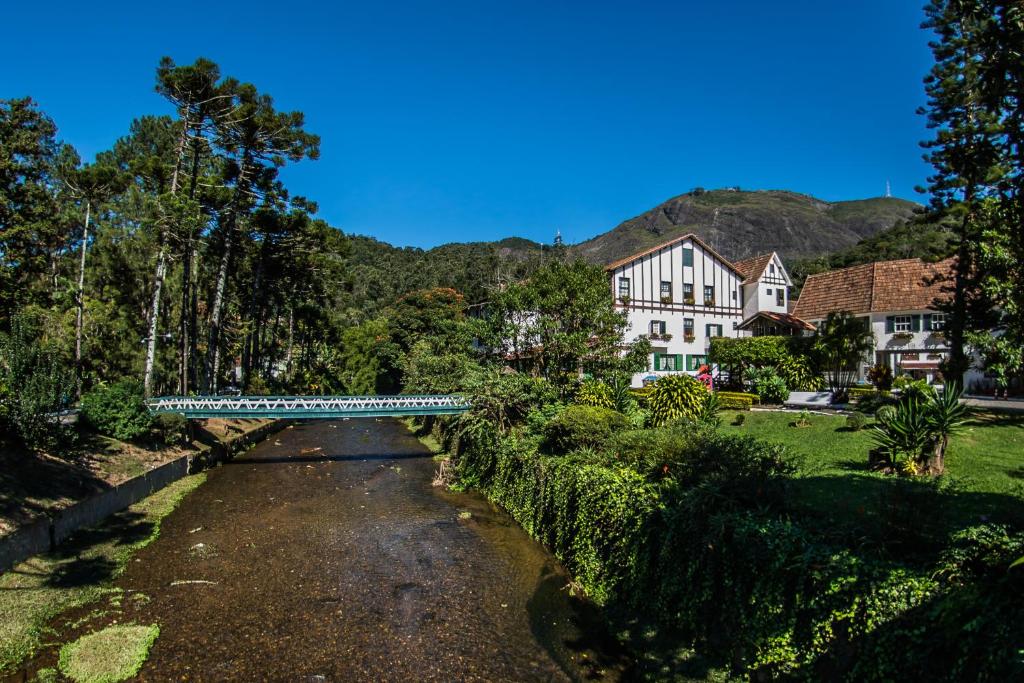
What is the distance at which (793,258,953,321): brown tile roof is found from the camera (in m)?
37.2

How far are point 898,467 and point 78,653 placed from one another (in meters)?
15.8

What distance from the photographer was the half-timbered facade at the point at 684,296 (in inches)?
1591

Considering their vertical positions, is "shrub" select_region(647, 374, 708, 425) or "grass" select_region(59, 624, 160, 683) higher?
"shrub" select_region(647, 374, 708, 425)

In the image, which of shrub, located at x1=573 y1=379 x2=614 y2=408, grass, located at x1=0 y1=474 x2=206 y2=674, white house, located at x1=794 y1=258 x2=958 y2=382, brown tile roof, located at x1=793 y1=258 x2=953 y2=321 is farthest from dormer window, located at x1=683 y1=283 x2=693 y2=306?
grass, located at x1=0 y1=474 x2=206 y2=674

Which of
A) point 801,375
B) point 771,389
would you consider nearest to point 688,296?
point 801,375

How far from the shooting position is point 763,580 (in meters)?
7.09

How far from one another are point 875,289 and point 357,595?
40.6 meters

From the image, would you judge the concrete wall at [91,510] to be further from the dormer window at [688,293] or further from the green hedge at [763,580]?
the dormer window at [688,293]

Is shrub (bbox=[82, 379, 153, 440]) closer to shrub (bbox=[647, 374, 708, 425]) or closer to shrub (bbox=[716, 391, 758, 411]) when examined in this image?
shrub (bbox=[647, 374, 708, 425])

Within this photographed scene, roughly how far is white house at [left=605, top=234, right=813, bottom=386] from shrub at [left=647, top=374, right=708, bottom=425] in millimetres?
16787

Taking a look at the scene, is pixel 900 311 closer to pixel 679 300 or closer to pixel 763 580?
pixel 679 300

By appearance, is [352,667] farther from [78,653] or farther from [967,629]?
[967,629]

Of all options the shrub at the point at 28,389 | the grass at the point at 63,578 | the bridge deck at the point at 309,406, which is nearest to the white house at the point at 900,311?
the bridge deck at the point at 309,406

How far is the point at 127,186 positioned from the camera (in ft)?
102
